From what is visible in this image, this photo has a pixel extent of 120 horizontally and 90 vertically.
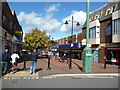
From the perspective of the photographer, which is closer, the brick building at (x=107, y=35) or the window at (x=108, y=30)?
the brick building at (x=107, y=35)

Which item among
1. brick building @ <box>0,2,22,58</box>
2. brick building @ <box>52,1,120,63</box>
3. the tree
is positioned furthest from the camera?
the tree

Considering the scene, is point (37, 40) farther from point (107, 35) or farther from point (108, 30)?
point (108, 30)

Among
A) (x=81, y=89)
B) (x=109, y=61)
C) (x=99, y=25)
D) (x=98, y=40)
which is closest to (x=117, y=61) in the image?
(x=109, y=61)

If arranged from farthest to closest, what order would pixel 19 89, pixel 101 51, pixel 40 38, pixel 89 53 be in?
1. pixel 40 38
2. pixel 101 51
3. pixel 89 53
4. pixel 19 89

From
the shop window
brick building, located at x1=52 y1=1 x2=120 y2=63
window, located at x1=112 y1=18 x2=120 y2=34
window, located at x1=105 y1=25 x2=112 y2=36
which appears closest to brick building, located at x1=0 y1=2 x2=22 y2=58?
brick building, located at x1=52 y1=1 x2=120 y2=63

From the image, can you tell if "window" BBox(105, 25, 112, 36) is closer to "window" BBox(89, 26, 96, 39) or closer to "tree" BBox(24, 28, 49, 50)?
Answer: "window" BBox(89, 26, 96, 39)

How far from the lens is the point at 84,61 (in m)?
11.4

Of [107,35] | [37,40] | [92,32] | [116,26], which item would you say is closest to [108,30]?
[107,35]

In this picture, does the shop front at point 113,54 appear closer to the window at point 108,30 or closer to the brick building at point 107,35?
the brick building at point 107,35

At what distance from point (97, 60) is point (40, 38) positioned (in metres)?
14.7

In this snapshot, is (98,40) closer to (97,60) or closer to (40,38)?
(97,60)

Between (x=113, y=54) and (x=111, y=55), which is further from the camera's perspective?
(x=111, y=55)

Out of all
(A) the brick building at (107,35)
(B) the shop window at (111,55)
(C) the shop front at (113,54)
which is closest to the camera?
(A) the brick building at (107,35)

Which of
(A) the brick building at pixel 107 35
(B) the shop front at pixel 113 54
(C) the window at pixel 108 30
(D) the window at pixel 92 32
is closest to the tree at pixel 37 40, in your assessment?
(D) the window at pixel 92 32
